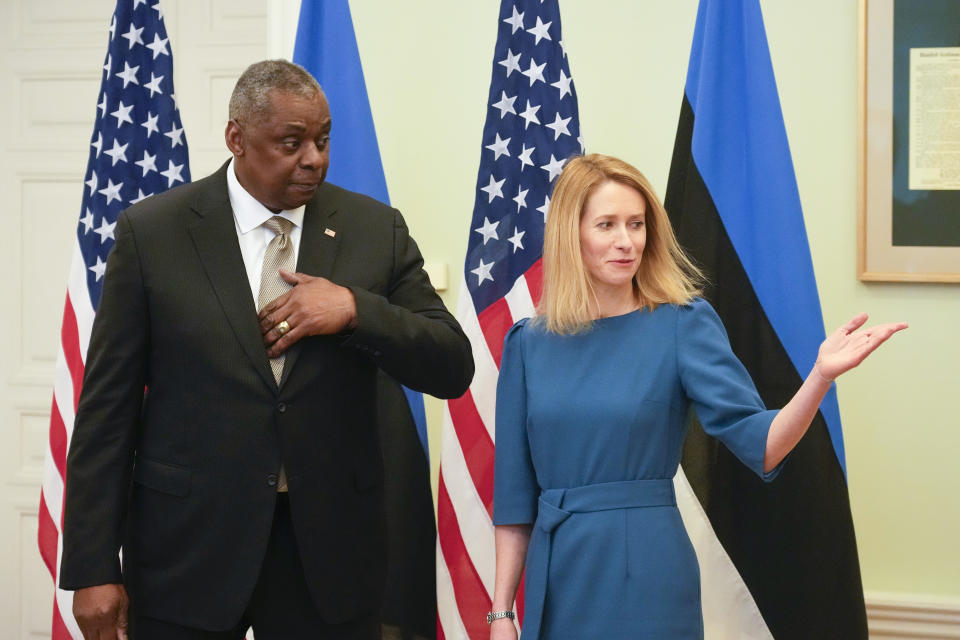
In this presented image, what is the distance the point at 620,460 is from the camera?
5.75 feet

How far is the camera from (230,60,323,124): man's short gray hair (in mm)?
1650

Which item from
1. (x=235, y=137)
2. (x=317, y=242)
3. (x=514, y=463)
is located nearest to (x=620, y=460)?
(x=514, y=463)

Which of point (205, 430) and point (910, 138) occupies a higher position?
point (910, 138)

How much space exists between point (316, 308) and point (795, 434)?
83cm

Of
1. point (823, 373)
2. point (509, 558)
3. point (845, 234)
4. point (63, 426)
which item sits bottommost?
point (509, 558)

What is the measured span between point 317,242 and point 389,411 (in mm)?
1023

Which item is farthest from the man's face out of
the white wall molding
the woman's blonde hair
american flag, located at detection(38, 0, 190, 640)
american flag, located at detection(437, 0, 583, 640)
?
the white wall molding

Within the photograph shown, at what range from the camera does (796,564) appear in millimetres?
2389

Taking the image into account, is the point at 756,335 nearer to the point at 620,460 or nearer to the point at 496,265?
the point at 496,265

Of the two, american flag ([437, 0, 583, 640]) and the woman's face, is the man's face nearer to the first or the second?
the woman's face

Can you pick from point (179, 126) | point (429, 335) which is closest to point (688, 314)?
point (429, 335)

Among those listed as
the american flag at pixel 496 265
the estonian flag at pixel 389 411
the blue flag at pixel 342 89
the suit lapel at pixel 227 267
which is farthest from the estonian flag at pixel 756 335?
the suit lapel at pixel 227 267

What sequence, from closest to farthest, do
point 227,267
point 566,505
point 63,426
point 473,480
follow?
1. point 227,267
2. point 566,505
3. point 473,480
4. point 63,426

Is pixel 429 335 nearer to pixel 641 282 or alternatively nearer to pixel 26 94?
pixel 641 282
